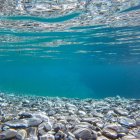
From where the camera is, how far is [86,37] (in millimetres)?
27281

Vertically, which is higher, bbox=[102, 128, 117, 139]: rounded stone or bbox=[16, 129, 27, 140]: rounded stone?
bbox=[16, 129, 27, 140]: rounded stone

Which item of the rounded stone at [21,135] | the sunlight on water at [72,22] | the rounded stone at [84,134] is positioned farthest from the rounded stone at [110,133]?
the sunlight on water at [72,22]

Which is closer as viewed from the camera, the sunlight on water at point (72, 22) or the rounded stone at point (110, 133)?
the rounded stone at point (110, 133)

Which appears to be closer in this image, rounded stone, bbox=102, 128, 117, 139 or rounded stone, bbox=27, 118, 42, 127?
rounded stone, bbox=102, 128, 117, 139

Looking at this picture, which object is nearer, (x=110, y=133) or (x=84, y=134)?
(x=84, y=134)

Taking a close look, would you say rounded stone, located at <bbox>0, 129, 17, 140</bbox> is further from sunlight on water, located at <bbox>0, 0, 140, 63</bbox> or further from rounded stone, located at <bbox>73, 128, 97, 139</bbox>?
sunlight on water, located at <bbox>0, 0, 140, 63</bbox>

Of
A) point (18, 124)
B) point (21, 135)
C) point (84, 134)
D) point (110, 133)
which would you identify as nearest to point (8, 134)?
point (21, 135)

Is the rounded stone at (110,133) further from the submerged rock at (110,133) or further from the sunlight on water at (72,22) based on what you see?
the sunlight on water at (72,22)

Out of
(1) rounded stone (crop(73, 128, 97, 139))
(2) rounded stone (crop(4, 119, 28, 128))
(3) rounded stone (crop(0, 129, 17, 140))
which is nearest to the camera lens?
(3) rounded stone (crop(0, 129, 17, 140))

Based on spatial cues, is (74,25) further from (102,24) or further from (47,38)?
(47,38)

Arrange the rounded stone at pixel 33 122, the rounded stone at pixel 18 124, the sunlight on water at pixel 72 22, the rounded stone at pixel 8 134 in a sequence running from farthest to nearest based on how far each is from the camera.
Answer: the sunlight on water at pixel 72 22 → the rounded stone at pixel 33 122 → the rounded stone at pixel 18 124 → the rounded stone at pixel 8 134

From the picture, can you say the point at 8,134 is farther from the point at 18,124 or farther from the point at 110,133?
the point at 110,133

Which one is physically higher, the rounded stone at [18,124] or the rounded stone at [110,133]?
the rounded stone at [18,124]

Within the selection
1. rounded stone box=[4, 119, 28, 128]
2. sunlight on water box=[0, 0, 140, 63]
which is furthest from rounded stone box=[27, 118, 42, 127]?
sunlight on water box=[0, 0, 140, 63]
